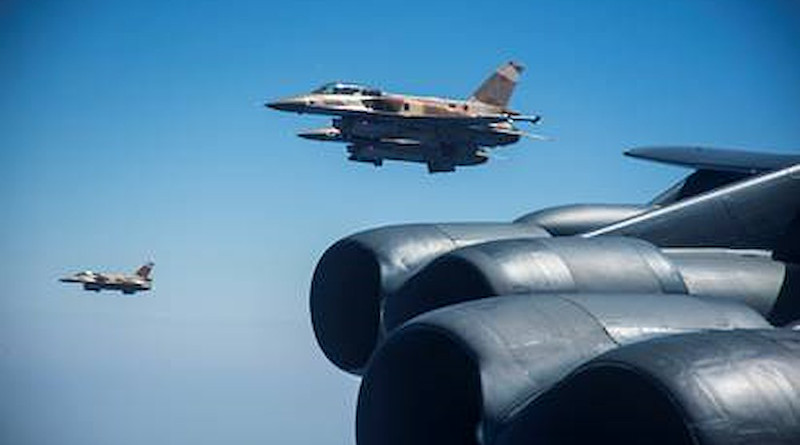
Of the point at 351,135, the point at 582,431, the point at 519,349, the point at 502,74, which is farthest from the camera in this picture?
the point at 502,74

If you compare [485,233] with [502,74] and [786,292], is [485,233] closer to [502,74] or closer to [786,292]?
[786,292]

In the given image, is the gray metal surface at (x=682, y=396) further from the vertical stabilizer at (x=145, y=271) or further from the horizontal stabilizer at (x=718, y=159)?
the vertical stabilizer at (x=145, y=271)

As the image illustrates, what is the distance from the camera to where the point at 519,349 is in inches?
251

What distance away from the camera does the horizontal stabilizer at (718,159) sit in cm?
1424

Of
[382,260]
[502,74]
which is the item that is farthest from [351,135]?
[382,260]

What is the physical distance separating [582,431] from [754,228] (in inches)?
314

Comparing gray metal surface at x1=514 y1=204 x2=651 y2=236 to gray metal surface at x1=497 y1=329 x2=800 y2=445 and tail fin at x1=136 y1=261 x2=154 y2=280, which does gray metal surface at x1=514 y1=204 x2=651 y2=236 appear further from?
tail fin at x1=136 y1=261 x2=154 y2=280

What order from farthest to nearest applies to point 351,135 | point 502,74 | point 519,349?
1. point 502,74
2. point 351,135
3. point 519,349

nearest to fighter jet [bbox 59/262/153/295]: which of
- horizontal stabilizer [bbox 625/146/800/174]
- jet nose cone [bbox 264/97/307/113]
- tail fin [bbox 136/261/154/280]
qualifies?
tail fin [bbox 136/261/154/280]

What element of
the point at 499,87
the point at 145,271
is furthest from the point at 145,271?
the point at 499,87

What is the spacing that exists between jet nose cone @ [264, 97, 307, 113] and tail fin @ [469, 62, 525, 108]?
519 inches

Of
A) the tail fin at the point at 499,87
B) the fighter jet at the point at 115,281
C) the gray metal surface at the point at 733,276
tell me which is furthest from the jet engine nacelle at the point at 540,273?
the fighter jet at the point at 115,281

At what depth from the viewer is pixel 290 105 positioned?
42.2 m

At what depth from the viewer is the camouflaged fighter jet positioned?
40.2 m
